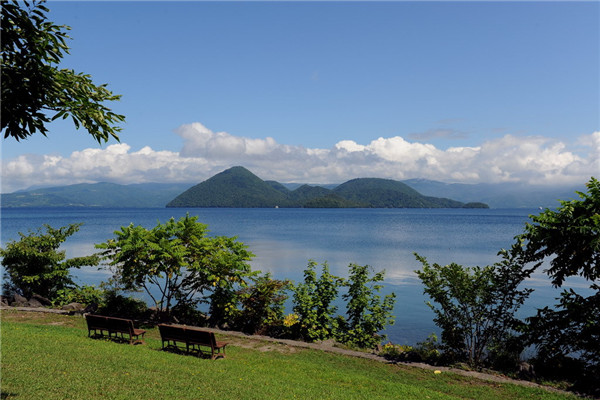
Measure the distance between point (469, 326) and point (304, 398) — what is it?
26.8ft

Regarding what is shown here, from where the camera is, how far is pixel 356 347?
16141 millimetres

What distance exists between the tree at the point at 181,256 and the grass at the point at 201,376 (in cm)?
377

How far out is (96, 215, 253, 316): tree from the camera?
58.0 ft

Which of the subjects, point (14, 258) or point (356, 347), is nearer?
point (356, 347)

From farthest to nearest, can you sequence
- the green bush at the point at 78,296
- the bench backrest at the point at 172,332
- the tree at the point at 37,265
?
1. the tree at the point at 37,265
2. the green bush at the point at 78,296
3. the bench backrest at the point at 172,332

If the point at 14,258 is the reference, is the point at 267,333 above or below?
below

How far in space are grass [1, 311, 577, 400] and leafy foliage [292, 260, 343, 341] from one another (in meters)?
1.84

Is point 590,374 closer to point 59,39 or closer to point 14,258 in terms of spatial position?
point 59,39

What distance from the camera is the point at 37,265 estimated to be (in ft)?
75.3

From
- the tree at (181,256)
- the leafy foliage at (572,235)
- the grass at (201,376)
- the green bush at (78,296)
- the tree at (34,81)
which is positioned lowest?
the green bush at (78,296)

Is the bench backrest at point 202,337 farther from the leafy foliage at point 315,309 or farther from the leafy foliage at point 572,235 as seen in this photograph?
the leafy foliage at point 572,235

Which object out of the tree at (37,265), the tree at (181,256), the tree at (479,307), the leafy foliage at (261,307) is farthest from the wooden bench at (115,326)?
the tree at (479,307)

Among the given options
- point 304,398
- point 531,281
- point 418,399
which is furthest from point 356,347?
point 531,281

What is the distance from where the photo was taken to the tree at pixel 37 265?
22.2 metres
